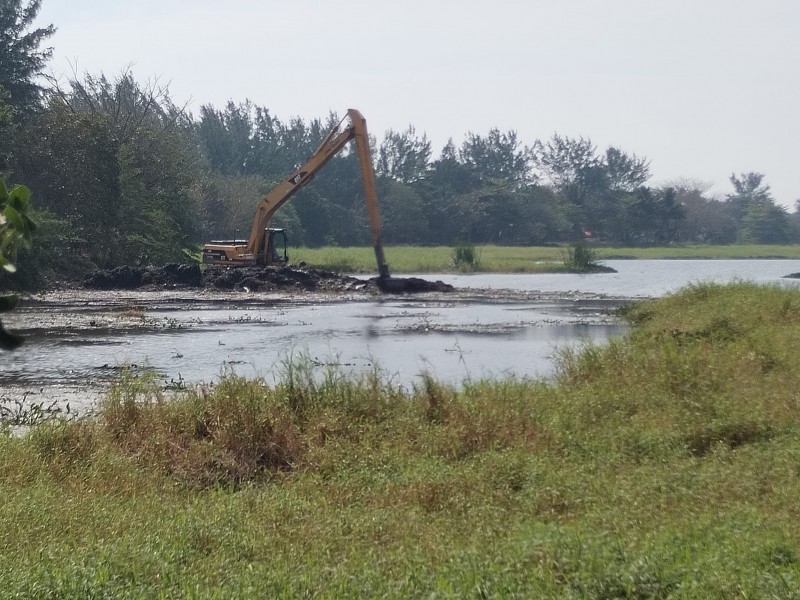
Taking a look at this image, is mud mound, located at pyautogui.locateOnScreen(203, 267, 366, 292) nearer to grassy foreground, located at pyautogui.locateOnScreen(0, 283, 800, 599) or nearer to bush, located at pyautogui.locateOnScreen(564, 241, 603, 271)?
bush, located at pyautogui.locateOnScreen(564, 241, 603, 271)

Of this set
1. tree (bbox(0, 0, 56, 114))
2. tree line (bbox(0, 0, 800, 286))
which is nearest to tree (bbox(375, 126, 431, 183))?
tree line (bbox(0, 0, 800, 286))

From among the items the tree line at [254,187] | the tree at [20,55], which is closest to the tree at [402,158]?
the tree line at [254,187]

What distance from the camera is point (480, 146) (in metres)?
110

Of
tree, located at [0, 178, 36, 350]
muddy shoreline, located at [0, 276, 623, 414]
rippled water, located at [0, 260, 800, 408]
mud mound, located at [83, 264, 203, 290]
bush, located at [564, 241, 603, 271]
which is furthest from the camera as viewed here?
bush, located at [564, 241, 603, 271]

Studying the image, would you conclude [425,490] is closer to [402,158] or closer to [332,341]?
[332,341]

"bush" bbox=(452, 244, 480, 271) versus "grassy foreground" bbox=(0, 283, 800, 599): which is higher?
"grassy foreground" bbox=(0, 283, 800, 599)

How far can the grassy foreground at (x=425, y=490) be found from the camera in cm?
596

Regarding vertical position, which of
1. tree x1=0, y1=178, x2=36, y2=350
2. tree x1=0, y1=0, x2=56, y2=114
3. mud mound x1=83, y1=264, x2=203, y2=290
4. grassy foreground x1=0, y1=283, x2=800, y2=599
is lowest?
mud mound x1=83, y1=264, x2=203, y2=290

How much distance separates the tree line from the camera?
43750mm

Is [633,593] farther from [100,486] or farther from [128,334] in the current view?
[128,334]

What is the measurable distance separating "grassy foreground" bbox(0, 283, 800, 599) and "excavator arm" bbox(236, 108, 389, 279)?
1012 inches

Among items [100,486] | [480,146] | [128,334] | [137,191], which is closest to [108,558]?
[100,486]

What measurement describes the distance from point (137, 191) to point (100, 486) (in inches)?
1641

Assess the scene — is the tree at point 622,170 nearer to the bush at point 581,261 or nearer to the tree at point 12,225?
the bush at point 581,261
